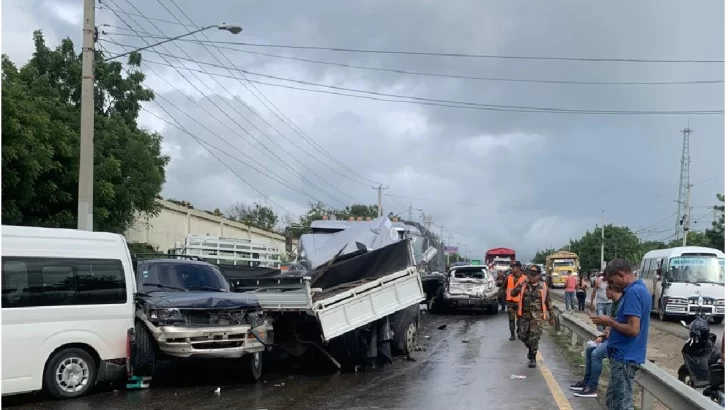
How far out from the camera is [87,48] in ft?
48.5

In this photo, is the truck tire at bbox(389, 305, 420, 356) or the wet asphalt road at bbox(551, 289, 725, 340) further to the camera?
the wet asphalt road at bbox(551, 289, 725, 340)

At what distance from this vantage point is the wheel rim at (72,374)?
8.79 meters

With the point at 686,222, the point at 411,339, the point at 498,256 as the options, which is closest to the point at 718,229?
the point at 686,222

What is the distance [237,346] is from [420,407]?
2971 mm

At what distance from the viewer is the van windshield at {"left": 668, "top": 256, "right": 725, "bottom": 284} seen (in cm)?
2272

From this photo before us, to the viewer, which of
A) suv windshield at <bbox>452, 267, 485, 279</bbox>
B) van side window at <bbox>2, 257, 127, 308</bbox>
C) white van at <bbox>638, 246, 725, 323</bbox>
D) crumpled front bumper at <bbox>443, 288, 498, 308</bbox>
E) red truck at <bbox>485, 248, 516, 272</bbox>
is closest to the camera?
van side window at <bbox>2, 257, 127, 308</bbox>

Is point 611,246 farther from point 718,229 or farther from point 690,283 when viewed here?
point 690,283

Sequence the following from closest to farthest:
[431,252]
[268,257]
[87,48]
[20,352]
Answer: [20,352] → [87,48] → [268,257] → [431,252]

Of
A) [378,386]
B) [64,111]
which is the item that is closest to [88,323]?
[378,386]

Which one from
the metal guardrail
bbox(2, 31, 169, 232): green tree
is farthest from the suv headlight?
bbox(2, 31, 169, 232): green tree

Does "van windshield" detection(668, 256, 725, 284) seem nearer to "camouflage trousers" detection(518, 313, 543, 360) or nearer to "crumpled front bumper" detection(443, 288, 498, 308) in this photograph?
"crumpled front bumper" detection(443, 288, 498, 308)

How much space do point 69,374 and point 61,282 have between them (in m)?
1.20

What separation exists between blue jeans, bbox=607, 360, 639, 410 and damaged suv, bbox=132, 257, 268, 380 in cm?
543

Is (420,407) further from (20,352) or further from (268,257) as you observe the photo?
(268,257)
